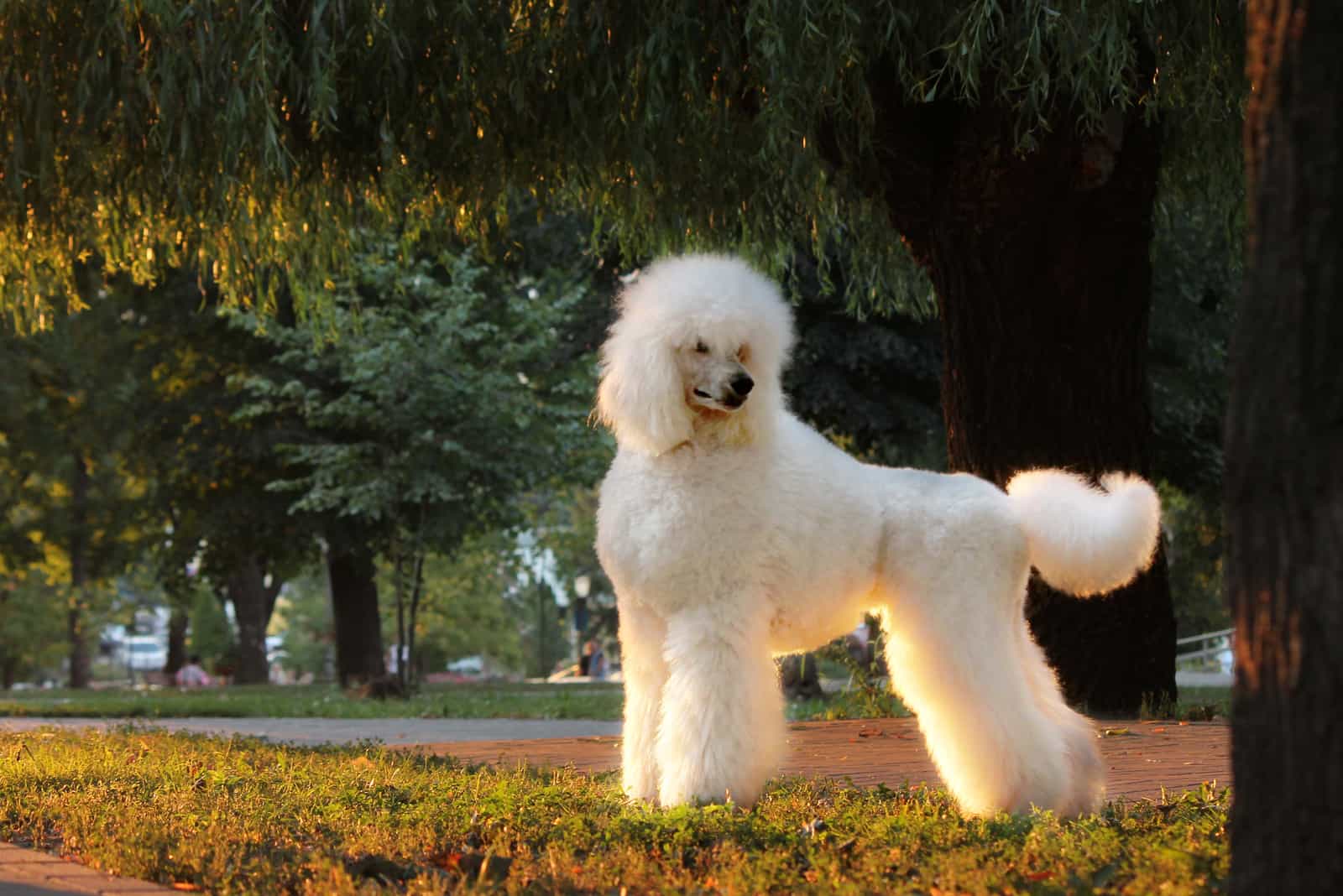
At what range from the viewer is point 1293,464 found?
299cm

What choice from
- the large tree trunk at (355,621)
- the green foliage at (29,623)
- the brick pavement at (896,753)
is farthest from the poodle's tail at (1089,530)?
the green foliage at (29,623)

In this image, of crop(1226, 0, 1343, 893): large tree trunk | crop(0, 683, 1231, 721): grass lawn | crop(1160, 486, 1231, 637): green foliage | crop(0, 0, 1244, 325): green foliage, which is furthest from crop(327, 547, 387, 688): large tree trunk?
crop(1226, 0, 1343, 893): large tree trunk

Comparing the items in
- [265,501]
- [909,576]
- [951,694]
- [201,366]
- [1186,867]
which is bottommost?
[1186,867]

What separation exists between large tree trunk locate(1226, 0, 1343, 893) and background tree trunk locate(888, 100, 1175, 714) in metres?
6.10

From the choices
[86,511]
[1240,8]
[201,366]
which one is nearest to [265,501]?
[201,366]

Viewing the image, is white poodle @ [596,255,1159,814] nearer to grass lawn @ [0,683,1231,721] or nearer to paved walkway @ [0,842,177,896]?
paved walkway @ [0,842,177,896]

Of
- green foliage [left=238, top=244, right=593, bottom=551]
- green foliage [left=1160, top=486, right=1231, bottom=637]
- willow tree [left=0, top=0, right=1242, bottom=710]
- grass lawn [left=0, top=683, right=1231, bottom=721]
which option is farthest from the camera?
green foliage [left=1160, top=486, right=1231, bottom=637]

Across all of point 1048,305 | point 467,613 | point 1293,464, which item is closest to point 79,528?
point 467,613

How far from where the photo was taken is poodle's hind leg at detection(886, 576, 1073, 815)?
5.09 metres

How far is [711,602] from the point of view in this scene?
5137mm

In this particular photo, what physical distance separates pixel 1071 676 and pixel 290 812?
5795mm

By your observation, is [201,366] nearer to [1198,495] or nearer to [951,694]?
[1198,495]

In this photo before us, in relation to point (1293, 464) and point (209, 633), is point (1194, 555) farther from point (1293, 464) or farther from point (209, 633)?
point (209, 633)

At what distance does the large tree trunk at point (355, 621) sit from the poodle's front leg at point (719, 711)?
1965 centimetres
